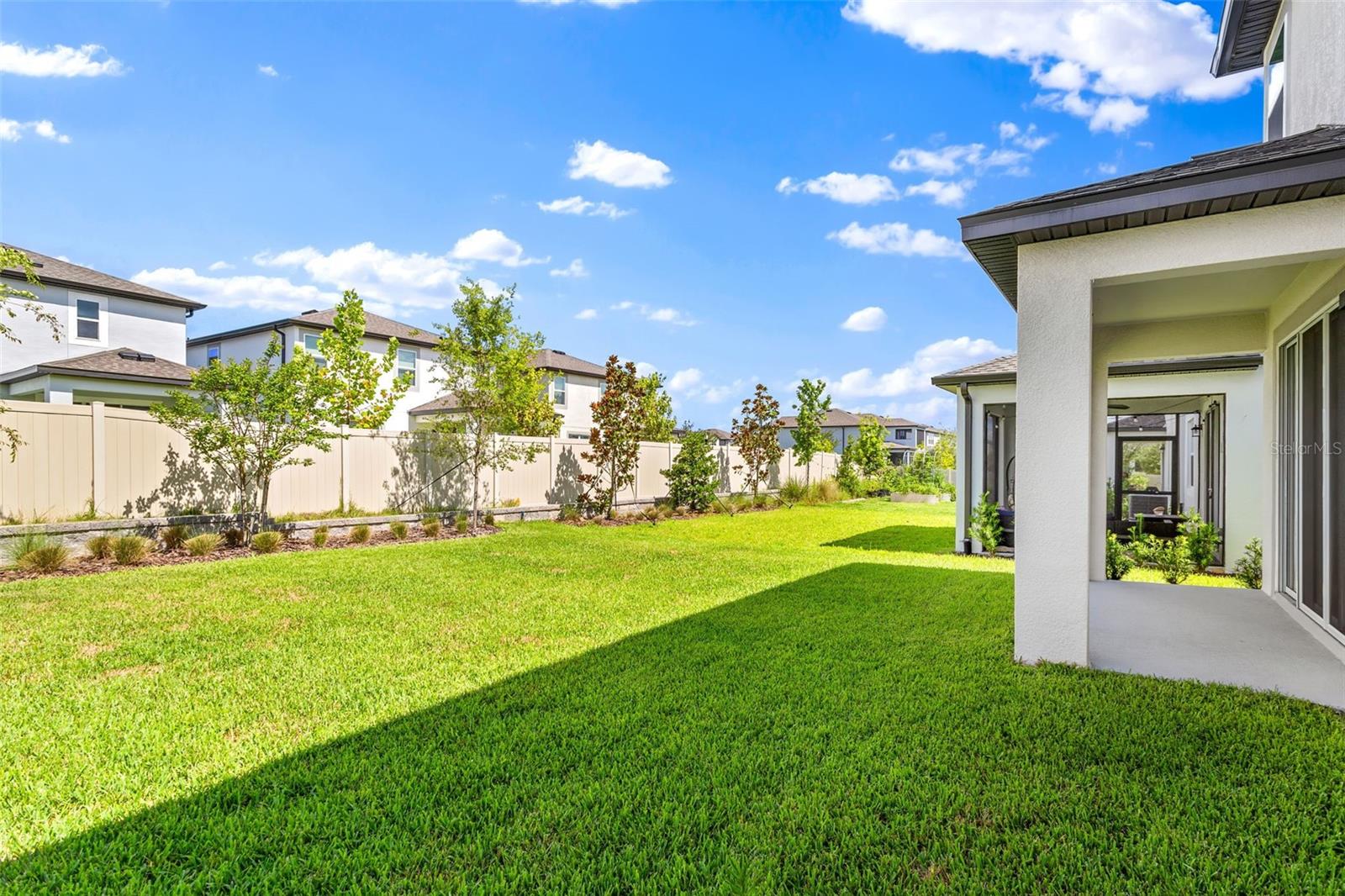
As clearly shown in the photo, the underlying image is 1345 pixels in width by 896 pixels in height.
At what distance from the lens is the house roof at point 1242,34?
870cm

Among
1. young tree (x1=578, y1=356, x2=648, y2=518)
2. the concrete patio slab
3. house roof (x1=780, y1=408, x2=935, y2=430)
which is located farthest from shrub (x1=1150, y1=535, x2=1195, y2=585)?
house roof (x1=780, y1=408, x2=935, y2=430)

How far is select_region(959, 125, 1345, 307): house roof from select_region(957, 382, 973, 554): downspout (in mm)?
6207

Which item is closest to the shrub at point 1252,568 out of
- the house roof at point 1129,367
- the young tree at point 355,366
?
the house roof at point 1129,367

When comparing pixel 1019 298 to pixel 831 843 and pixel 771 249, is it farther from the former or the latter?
pixel 771 249

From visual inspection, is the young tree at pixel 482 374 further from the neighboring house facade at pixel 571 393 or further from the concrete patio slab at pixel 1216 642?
the neighboring house facade at pixel 571 393

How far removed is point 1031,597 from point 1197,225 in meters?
2.65

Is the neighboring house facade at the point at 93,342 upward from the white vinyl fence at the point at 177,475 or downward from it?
upward

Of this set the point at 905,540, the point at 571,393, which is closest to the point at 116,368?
the point at 571,393

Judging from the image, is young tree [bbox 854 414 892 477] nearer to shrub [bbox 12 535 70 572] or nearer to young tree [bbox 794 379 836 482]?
young tree [bbox 794 379 836 482]

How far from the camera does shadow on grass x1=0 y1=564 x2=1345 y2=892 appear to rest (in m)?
2.37

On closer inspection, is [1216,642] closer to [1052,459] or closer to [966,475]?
[1052,459]

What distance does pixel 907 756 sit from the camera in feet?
10.6

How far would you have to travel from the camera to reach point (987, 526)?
419 inches

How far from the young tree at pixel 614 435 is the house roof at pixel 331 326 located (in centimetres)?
976
